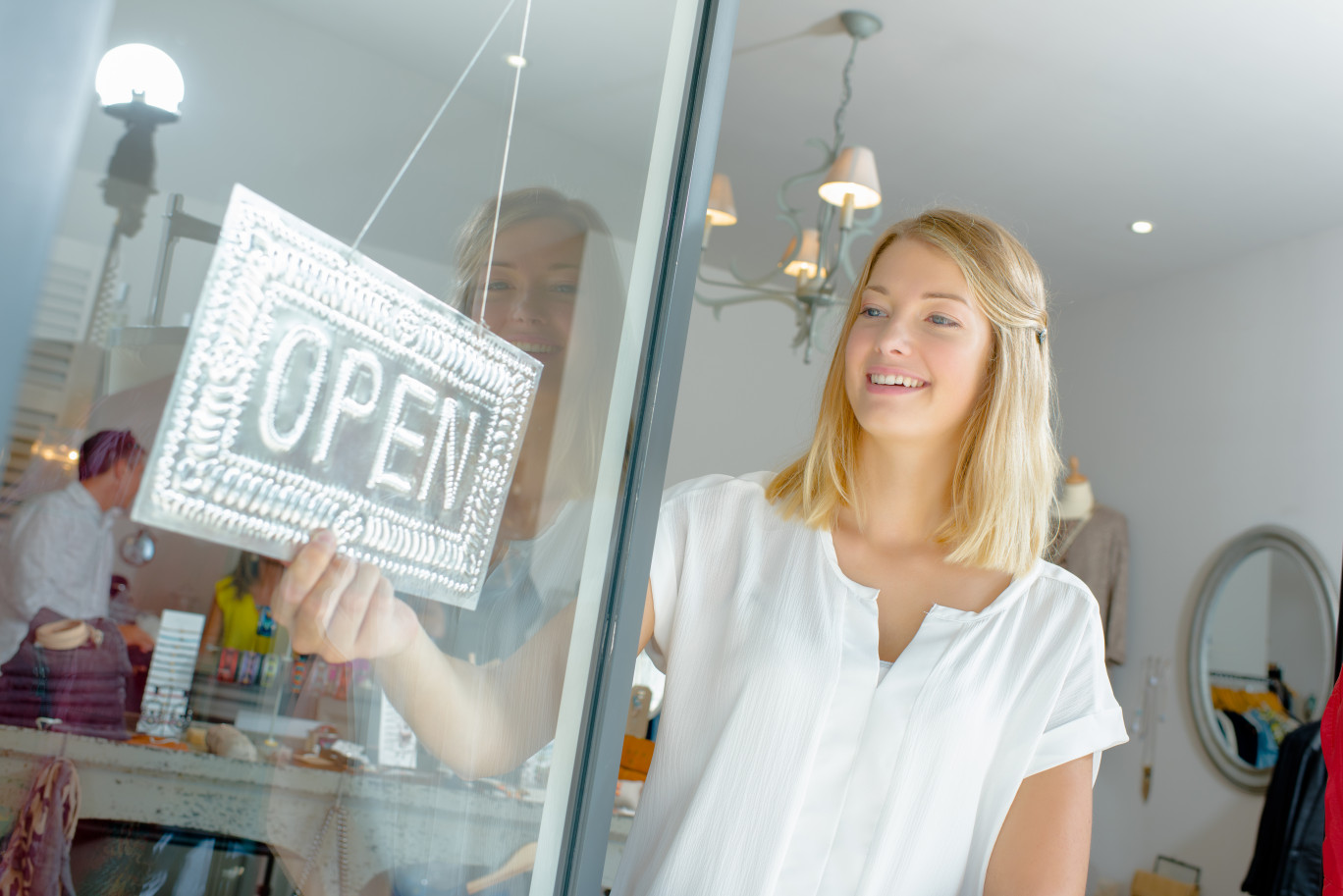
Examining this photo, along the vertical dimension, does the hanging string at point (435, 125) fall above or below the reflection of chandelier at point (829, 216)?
below

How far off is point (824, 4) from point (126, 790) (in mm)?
2689

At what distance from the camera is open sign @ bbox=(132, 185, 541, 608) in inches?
14.4

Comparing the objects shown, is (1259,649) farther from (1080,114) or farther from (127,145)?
(127,145)

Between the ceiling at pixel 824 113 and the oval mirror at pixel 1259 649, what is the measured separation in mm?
1203

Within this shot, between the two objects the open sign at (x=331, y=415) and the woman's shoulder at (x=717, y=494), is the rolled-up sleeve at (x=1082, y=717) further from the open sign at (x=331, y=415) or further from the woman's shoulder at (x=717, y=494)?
the open sign at (x=331, y=415)

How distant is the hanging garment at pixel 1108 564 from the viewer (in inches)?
160

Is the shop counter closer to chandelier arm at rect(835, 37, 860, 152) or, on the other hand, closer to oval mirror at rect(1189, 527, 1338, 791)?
chandelier arm at rect(835, 37, 860, 152)

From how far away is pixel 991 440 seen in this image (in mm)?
1135

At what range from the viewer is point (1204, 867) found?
3529 mm

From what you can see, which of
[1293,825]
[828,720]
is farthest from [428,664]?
[1293,825]

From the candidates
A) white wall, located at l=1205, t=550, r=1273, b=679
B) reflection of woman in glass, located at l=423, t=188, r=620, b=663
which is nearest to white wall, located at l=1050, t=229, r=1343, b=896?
white wall, located at l=1205, t=550, r=1273, b=679

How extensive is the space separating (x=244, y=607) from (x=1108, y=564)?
4.23 metres

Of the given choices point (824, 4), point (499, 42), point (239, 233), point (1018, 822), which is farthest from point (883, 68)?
point (239, 233)

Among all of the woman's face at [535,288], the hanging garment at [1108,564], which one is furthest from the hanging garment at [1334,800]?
the hanging garment at [1108,564]
